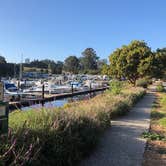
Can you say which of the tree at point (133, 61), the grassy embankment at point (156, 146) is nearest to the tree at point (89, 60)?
the tree at point (133, 61)

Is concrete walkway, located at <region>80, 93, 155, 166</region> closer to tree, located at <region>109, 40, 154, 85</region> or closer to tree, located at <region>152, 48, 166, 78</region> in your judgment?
tree, located at <region>109, 40, 154, 85</region>

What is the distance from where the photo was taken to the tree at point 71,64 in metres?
128

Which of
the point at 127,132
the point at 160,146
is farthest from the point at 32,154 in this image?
the point at 127,132

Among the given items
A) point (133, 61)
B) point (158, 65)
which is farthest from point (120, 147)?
point (158, 65)

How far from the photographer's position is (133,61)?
33875mm

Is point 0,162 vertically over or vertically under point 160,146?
over

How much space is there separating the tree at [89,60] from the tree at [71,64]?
383 cm

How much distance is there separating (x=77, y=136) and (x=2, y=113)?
2.25 metres

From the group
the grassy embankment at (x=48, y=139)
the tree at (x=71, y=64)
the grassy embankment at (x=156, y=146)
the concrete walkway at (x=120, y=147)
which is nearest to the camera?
the grassy embankment at (x=48, y=139)

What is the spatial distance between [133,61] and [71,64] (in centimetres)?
9742

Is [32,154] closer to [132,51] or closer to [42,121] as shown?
[42,121]

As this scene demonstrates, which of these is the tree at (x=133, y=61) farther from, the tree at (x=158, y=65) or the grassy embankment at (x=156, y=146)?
the grassy embankment at (x=156, y=146)

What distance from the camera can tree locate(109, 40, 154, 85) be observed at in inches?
1292

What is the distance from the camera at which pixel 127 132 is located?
28.5ft
